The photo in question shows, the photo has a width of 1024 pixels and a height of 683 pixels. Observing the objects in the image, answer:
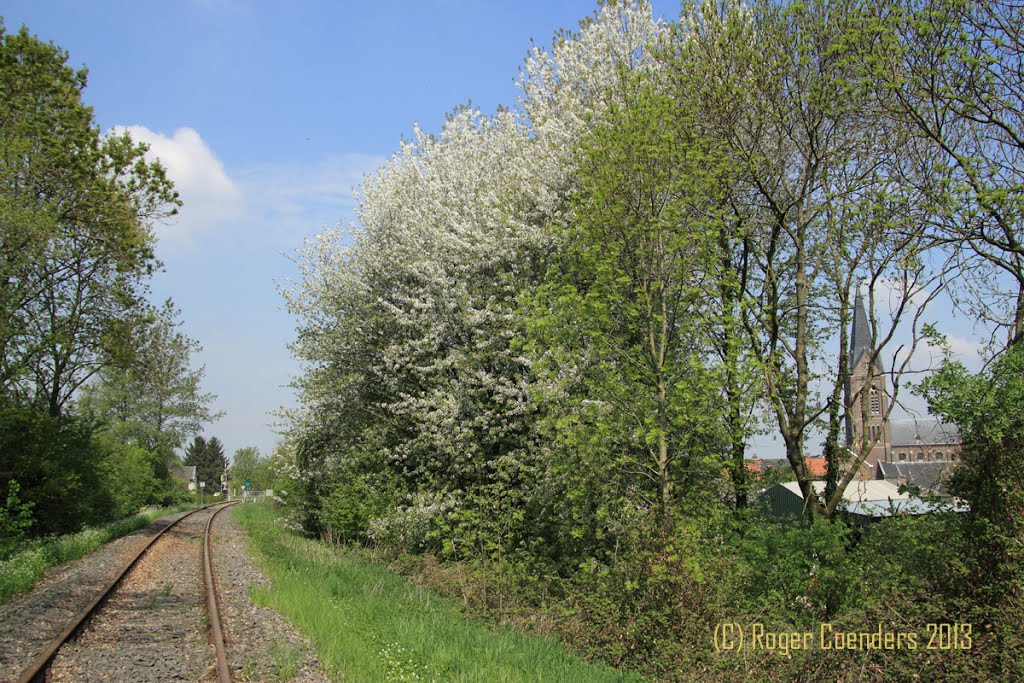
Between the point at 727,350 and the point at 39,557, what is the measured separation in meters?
15.6

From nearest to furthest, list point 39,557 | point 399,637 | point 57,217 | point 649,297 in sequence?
point 399,637, point 649,297, point 39,557, point 57,217

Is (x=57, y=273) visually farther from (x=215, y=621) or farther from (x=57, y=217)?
(x=215, y=621)

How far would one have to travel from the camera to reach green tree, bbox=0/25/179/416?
19766mm

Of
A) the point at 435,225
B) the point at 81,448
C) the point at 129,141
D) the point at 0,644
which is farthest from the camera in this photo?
the point at 81,448

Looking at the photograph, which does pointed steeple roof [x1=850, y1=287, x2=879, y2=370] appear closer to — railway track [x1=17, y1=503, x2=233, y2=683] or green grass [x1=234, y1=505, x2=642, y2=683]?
green grass [x1=234, y1=505, x2=642, y2=683]

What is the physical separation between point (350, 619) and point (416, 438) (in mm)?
8431

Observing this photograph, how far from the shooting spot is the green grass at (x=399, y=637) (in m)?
8.15

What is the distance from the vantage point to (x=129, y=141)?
22.5m

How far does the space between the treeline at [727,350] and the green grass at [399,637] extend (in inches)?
69.0

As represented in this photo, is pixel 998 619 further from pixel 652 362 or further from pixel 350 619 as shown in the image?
pixel 350 619

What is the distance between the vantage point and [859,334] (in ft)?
48.7

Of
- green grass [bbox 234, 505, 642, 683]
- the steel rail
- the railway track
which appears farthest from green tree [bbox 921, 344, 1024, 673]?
the railway track

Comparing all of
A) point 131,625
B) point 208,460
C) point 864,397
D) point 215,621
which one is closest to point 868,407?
point 864,397

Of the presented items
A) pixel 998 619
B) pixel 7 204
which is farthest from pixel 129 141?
pixel 998 619
